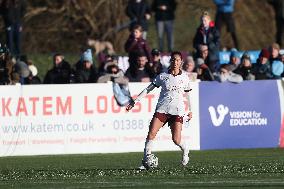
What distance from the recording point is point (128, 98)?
29453 mm

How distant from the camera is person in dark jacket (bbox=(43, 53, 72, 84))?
30.7 m

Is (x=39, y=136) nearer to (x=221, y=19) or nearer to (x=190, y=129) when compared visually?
(x=190, y=129)

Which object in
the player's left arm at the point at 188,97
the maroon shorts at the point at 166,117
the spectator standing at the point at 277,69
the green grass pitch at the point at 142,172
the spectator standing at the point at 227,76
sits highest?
the spectator standing at the point at 277,69

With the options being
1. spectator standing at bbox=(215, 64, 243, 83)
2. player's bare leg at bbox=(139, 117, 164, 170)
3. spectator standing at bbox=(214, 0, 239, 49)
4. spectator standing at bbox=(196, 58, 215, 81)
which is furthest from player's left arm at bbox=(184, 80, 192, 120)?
spectator standing at bbox=(214, 0, 239, 49)

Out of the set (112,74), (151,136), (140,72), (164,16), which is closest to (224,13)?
(164,16)

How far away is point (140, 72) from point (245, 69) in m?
2.54

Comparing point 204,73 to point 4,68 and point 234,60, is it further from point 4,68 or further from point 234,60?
point 4,68

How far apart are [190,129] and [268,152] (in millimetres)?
2038

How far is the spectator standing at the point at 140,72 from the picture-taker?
99.5ft

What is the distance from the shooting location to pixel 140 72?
30.4 meters

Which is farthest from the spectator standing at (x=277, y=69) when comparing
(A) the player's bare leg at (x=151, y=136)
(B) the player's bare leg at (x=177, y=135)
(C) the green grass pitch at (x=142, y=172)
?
(A) the player's bare leg at (x=151, y=136)

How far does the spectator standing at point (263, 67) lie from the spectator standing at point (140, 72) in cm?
274

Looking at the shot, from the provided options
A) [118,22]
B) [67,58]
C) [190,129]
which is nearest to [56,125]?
[190,129]

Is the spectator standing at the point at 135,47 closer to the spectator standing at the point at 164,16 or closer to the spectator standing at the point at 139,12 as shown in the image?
the spectator standing at the point at 164,16
